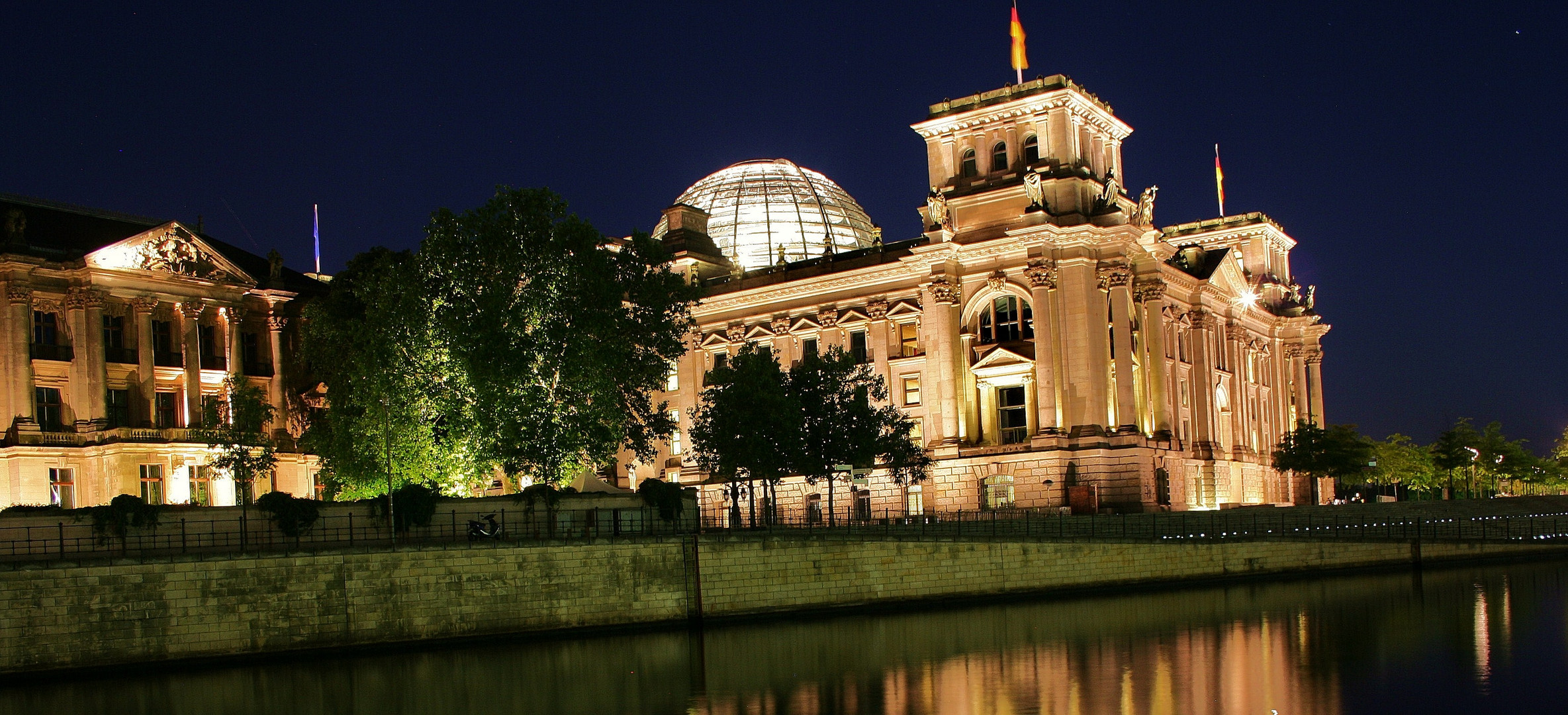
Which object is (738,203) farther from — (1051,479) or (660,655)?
(660,655)

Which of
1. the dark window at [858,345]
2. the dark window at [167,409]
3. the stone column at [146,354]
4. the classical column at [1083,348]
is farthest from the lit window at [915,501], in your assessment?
the stone column at [146,354]

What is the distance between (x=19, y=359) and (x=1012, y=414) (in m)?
50.9

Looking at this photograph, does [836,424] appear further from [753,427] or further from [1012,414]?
[1012,414]

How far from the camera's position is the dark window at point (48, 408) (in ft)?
248

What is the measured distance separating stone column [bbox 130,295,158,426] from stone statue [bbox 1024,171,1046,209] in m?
46.0

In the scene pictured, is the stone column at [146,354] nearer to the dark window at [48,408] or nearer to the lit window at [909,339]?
the dark window at [48,408]

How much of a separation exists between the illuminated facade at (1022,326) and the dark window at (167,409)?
81.7ft

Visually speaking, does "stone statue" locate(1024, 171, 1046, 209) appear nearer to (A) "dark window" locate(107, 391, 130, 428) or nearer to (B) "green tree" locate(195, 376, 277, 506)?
(B) "green tree" locate(195, 376, 277, 506)

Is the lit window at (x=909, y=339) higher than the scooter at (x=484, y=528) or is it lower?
higher

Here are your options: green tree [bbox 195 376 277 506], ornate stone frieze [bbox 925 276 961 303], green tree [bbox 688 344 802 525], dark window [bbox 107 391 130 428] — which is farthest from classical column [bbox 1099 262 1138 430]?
dark window [bbox 107 391 130 428]

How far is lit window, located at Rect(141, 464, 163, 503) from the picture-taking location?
7694cm

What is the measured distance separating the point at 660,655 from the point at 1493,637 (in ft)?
72.0

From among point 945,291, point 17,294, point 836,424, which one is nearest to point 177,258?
point 17,294

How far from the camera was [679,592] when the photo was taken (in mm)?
50594
